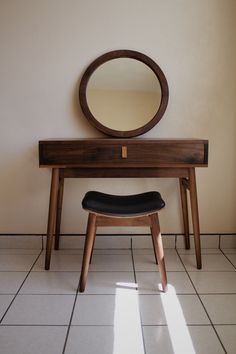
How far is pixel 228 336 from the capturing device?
5.15ft

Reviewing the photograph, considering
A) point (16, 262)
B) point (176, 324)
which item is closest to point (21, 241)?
point (16, 262)

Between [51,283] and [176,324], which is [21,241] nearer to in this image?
→ [51,283]

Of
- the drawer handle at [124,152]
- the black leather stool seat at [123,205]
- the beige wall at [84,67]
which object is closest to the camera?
the black leather stool seat at [123,205]

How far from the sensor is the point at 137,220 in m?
1.93

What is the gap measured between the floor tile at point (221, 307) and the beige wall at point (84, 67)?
0.77m

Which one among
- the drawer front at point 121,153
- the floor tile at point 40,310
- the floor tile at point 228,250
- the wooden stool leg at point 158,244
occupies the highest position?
the drawer front at point 121,153

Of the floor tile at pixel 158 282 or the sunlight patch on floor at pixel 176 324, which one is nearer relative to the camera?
the sunlight patch on floor at pixel 176 324

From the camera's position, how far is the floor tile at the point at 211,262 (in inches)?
88.8

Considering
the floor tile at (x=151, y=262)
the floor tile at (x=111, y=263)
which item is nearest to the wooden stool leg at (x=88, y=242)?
the floor tile at (x=111, y=263)

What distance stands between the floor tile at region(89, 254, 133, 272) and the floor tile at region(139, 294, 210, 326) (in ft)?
1.23

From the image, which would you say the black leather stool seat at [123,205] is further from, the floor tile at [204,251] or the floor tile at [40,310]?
the floor tile at [204,251]

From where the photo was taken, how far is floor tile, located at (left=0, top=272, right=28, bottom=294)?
1967mm

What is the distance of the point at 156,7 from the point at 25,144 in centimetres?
117

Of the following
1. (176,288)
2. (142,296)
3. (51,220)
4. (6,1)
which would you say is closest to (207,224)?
(176,288)
